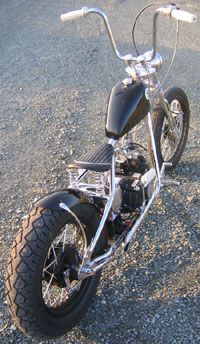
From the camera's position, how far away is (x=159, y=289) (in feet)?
9.52

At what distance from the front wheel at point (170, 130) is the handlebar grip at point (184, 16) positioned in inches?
39.4

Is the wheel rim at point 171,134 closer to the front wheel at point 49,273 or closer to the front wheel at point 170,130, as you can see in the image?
the front wheel at point 170,130

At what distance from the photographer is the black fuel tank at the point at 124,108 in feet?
8.89

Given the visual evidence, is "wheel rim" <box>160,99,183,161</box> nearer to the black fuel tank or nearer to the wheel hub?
the black fuel tank

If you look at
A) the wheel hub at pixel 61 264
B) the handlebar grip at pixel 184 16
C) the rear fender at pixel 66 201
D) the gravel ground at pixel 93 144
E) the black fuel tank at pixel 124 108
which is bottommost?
the gravel ground at pixel 93 144

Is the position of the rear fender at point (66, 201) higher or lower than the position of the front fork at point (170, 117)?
higher

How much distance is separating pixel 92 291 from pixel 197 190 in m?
1.39

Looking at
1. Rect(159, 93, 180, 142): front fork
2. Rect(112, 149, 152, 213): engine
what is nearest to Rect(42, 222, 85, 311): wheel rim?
Rect(112, 149, 152, 213): engine

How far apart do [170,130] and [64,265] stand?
1617 mm

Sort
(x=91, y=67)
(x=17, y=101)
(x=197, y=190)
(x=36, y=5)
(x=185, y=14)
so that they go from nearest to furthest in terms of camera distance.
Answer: (x=185, y=14) → (x=197, y=190) → (x=17, y=101) → (x=91, y=67) → (x=36, y=5)

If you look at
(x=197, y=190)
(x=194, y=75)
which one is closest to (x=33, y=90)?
(x=194, y=75)

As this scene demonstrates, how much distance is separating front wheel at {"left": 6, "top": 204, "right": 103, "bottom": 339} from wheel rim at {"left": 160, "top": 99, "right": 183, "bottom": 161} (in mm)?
1340

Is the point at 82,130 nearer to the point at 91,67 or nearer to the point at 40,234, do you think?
the point at 91,67

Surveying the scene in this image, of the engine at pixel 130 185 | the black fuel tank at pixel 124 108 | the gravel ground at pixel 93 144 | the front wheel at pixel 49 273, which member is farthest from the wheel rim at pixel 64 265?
the black fuel tank at pixel 124 108
